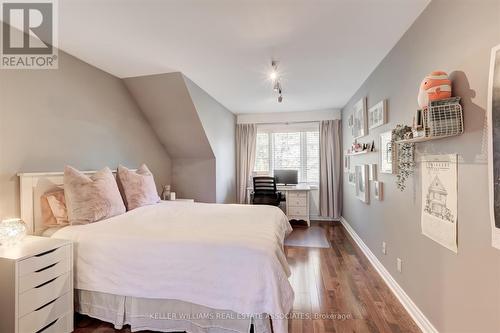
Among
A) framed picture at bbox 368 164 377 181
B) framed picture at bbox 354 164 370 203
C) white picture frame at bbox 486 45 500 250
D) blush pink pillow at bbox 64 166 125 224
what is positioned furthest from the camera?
framed picture at bbox 354 164 370 203

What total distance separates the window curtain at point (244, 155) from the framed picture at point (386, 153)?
3261mm

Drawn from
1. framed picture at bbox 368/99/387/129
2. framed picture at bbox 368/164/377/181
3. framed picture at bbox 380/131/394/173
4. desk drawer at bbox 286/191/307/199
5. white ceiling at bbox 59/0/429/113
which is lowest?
desk drawer at bbox 286/191/307/199

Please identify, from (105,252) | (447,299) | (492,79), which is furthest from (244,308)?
(492,79)

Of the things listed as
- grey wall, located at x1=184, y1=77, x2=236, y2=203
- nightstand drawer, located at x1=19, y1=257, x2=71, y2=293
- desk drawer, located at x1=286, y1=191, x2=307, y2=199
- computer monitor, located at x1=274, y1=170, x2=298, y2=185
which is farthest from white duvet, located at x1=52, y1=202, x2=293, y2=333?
computer monitor, located at x1=274, y1=170, x2=298, y2=185

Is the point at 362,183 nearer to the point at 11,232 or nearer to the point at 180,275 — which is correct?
the point at 180,275

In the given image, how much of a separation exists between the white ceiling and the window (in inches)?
87.5

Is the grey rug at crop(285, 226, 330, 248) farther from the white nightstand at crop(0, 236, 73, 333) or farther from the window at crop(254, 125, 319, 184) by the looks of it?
the white nightstand at crop(0, 236, 73, 333)

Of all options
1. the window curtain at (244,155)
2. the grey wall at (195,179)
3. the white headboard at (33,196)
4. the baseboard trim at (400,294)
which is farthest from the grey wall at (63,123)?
the baseboard trim at (400,294)

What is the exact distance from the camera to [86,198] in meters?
2.19

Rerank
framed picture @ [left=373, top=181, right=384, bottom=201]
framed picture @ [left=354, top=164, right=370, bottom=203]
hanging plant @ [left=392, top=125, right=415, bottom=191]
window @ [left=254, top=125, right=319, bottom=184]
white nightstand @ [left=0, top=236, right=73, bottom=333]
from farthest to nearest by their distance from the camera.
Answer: window @ [left=254, top=125, right=319, bottom=184] → framed picture @ [left=354, top=164, right=370, bottom=203] → framed picture @ [left=373, top=181, right=384, bottom=201] → hanging plant @ [left=392, top=125, right=415, bottom=191] → white nightstand @ [left=0, top=236, right=73, bottom=333]

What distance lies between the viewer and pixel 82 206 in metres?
2.15

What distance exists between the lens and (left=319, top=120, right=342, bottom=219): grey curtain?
5.26m

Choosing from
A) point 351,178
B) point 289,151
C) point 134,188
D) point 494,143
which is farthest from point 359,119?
point 134,188

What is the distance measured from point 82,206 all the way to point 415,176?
9.50 feet
